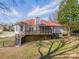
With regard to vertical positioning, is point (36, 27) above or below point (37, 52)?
above

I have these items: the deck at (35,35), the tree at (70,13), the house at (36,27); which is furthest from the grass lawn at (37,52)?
the tree at (70,13)

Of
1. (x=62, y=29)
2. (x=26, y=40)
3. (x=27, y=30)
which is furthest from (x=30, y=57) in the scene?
(x=62, y=29)

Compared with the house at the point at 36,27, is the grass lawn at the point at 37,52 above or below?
below

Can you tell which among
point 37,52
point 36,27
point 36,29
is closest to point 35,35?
point 36,29

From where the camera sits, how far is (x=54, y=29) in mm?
44188

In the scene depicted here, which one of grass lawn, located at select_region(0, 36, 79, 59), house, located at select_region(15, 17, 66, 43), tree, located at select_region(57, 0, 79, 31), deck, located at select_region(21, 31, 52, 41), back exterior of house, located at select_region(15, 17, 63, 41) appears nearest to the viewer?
grass lawn, located at select_region(0, 36, 79, 59)

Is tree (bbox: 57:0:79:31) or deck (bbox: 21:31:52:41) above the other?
tree (bbox: 57:0:79:31)

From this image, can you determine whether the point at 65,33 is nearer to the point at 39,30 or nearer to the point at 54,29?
the point at 54,29

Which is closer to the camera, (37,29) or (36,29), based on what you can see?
(36,29)

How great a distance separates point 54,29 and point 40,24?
3.49m

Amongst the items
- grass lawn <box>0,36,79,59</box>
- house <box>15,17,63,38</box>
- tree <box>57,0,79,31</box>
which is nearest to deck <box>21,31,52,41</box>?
house <box>15,17,63,38</box>

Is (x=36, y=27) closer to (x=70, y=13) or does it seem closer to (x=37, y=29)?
(x=37, y=29)

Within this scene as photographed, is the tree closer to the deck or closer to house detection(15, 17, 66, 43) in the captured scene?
house detection(15, 17, 66, 43)

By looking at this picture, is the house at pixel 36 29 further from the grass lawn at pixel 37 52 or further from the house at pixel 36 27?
the grass lawn at pixel 37 52
